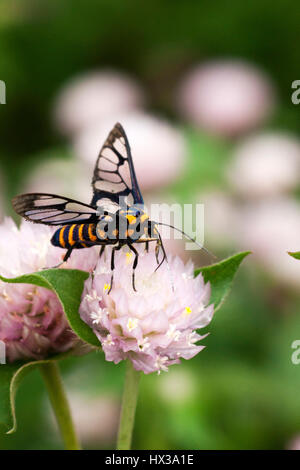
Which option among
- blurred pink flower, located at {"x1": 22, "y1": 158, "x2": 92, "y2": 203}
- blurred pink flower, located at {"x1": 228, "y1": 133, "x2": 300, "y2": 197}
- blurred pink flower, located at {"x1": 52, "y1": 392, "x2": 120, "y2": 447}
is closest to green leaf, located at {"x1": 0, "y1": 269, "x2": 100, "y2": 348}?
blurred pink flower, located at {"x1": 52, "y1": 392, "x2": 120, "y2": 447}

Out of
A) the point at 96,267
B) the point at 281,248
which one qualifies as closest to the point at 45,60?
the point at 281,248

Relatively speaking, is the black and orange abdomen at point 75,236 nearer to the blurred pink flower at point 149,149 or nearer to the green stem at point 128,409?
the green stem at point 128,409

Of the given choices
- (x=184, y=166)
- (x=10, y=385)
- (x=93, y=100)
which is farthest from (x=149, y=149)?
(x=10, y=385)

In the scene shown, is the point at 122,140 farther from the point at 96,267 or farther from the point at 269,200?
the point at 269,200

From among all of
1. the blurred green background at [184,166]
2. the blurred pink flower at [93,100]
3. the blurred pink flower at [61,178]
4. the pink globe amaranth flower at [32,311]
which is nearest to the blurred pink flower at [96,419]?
the blurred green background at [184,166]

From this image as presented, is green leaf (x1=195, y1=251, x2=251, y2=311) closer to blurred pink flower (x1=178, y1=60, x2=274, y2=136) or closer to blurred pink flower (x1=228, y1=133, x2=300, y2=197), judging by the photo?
blurred pink flower (x1=228, y1=133, x2=300, y2=197)

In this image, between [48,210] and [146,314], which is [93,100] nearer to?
[48,210]
